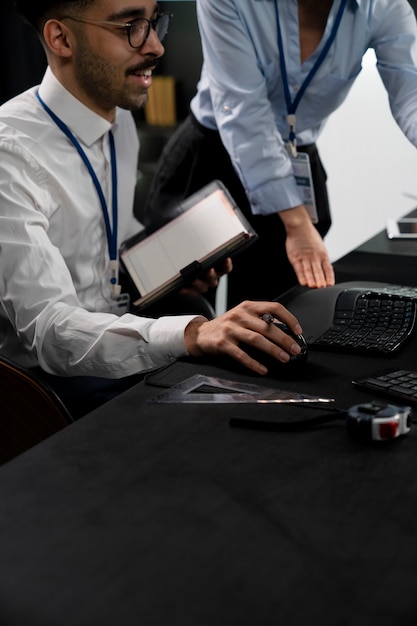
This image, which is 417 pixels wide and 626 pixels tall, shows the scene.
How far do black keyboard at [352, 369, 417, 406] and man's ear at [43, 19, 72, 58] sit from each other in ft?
3.17

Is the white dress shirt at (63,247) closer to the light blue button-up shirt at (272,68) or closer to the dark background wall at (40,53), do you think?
the light blue button-up shirt at (272,68)

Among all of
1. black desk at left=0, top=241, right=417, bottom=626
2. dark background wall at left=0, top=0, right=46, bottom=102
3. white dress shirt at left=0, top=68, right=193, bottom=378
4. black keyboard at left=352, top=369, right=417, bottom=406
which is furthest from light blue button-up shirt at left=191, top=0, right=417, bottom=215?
dark background wall at left=0, top=0, right=46, bottom=102

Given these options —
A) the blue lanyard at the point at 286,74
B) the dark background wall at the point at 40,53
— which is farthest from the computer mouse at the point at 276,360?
the dark background wall at the point at 40,53

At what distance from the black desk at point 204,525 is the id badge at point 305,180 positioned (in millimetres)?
1018

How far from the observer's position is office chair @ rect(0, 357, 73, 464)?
135 centimetres

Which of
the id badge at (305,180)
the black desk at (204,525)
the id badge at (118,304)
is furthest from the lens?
the id badge at (305,180)

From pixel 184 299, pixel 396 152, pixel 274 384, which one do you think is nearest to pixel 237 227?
pixel 184 299

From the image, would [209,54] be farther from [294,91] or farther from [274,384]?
[274,384]

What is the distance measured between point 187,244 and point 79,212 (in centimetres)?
24

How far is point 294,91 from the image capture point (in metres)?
2.12

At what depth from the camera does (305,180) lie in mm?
2131

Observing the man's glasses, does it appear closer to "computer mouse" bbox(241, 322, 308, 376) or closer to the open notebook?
the open notebook

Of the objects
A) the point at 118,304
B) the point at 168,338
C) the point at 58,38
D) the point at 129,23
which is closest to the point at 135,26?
the point at 129,23

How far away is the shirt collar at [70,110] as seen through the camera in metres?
1.77
